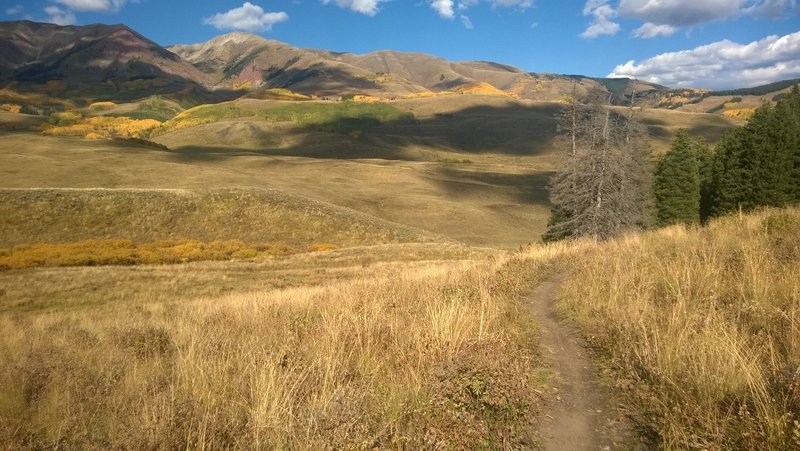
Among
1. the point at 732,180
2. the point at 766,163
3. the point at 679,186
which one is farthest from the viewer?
the point at 679,186

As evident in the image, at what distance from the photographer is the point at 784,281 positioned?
6.28m

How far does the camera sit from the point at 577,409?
494 centimetres

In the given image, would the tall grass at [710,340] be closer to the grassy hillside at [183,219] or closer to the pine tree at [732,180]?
the pine tree at [732,180]

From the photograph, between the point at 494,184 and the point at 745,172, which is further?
the point at 494,184

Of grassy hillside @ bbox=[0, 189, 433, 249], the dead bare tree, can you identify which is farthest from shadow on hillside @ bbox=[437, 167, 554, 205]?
the dead bare tree

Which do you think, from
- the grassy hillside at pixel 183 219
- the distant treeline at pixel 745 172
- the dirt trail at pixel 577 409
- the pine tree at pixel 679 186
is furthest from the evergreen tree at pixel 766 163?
the dirt trail at pixel 577 409

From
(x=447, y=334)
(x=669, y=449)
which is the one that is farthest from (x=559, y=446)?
(x=447, y=334)

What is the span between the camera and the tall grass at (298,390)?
3904mm

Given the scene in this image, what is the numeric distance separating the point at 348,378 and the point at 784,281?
562 cm

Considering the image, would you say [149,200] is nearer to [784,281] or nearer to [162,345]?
[162,345]

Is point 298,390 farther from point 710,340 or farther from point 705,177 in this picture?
point 705,177

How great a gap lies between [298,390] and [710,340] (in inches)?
161

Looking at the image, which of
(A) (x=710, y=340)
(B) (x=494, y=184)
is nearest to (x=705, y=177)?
(B) (x=494, y=184)

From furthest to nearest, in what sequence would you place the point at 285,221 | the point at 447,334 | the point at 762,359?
the point at 285,221
the point at 447,334
the point at 762,359
